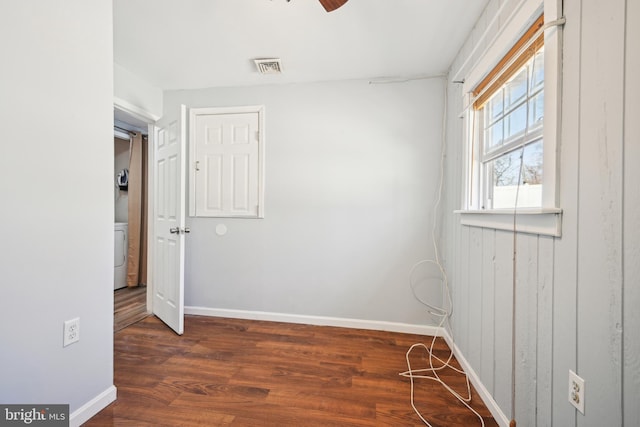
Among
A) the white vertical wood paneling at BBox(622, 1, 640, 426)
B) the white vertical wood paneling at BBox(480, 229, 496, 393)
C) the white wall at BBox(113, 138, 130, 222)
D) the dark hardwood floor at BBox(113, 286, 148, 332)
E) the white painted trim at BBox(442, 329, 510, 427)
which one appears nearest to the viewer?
the white vertical wood paneling at BBox(622, 1, 640, 426)

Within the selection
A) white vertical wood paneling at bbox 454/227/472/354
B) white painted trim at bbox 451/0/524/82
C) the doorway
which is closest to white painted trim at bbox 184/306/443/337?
white vertical wood paneling at bbox 454/227/472/354

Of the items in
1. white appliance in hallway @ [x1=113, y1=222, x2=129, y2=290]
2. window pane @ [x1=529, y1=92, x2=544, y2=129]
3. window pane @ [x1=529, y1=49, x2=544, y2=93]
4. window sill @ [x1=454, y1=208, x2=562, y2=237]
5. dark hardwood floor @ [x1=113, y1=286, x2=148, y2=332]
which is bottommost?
dark hardwood floor @ [x1=113, y1=286, x2=148, y2=332]

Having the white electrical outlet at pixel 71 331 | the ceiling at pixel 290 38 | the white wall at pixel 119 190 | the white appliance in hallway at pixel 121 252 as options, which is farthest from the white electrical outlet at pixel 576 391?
the white wall at pixel 119 190

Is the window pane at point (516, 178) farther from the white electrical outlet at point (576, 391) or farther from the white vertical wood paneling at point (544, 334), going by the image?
the white electrical outlet at point (576, 391)

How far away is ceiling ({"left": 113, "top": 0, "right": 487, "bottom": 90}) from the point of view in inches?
65.0

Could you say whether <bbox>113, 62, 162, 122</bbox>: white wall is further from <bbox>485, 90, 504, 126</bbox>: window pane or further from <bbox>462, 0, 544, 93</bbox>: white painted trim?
<bbox>485, 90, 504, 126</bbox>: window pane

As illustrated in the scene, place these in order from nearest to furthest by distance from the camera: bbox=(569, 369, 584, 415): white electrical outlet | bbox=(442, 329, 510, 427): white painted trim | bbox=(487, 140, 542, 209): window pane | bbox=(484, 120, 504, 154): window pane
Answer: bbox=(569, 369, 584, 415): white electrical outlet
bbox=(487, 140, 542, 209): window pane
bbox=(442, 329, 510, 427): white painted trim
bbox=(484, 120, 504, 154): window pane

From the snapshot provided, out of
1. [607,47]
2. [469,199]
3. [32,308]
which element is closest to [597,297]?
[607,47]

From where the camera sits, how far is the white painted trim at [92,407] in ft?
4.19

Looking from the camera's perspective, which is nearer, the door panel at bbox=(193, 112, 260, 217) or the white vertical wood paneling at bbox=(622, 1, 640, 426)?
the white vertical wood paneling at bbox=(622, 1, 640, 426)

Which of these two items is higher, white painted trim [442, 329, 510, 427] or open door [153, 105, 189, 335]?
open door [153, 105, 189, 335]

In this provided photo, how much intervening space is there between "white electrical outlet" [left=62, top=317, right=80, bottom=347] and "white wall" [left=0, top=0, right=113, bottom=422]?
22mm

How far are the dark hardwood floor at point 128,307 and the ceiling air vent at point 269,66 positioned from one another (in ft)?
8.73

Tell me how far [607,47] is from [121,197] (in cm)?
529
